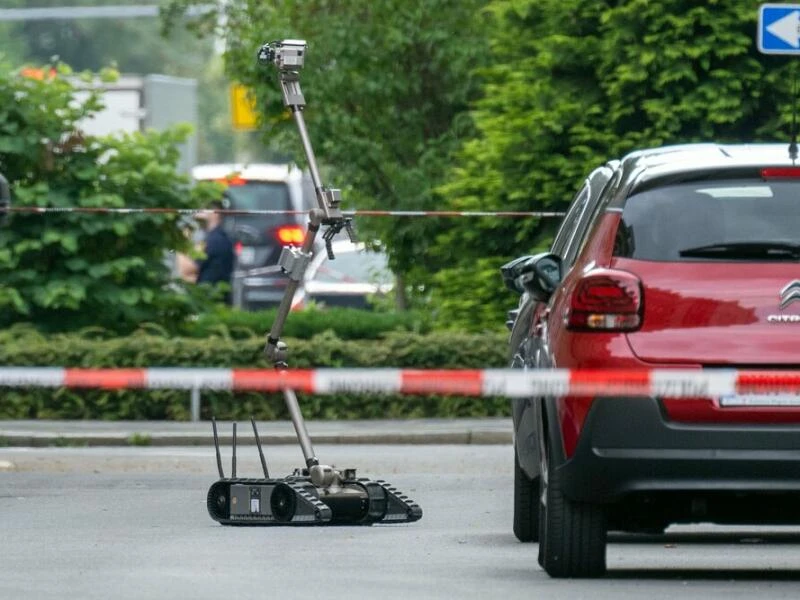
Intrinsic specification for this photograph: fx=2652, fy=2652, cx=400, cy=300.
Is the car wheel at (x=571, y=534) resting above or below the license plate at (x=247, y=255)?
above

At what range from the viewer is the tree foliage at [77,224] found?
22.6m

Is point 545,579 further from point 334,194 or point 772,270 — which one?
point 334,194

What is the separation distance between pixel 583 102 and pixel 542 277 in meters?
13.0

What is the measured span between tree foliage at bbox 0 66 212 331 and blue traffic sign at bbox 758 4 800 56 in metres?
7.80

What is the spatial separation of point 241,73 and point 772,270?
701 inches

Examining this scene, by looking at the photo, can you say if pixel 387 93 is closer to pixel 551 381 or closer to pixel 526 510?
pixel 526 510

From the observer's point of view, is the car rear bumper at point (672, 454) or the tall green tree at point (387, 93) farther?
the tall green tree at point (387, 93)

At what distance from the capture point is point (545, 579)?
31.7 feet

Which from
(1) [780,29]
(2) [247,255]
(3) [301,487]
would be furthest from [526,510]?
(2) [247,255]

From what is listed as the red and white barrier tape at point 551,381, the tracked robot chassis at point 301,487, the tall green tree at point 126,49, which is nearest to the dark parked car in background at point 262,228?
the tracked robot chassis at point 301,487

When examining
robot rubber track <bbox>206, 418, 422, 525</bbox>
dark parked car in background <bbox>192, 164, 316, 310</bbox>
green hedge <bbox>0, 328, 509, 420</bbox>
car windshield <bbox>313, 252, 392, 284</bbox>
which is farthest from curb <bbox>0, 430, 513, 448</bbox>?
dark parked car in background <bbox>192, 164, 316, 310</bbox>

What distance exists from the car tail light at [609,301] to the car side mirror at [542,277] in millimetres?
624

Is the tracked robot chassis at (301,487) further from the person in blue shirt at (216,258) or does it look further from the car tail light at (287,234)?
the car tail light at (287,234)

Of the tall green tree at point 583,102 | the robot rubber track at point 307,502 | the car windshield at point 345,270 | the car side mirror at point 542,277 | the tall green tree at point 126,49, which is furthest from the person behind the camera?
the tall green tree at point 126,49
